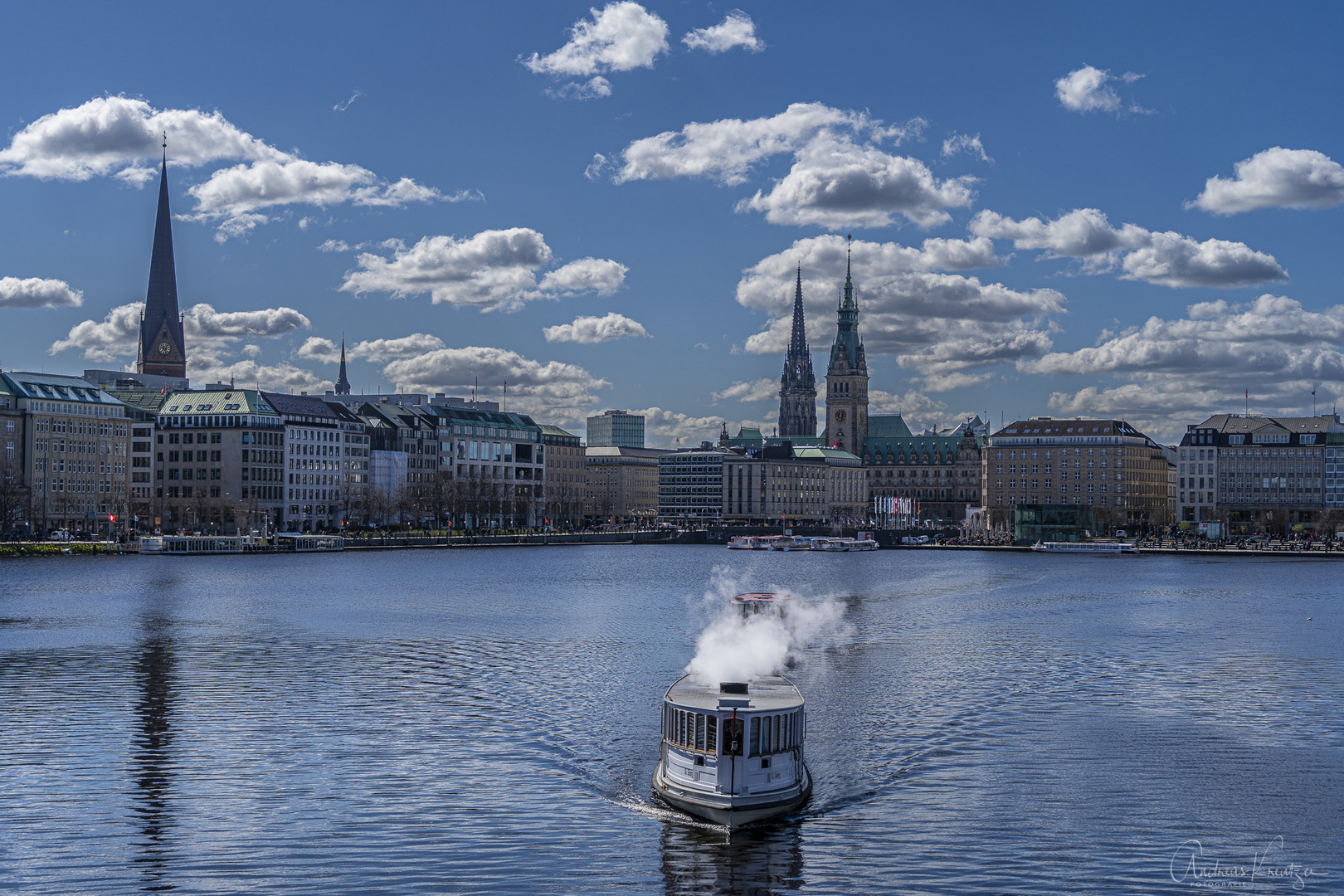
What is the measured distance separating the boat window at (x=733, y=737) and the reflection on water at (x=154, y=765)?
13.5 metres

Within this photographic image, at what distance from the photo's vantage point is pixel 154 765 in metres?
42.5

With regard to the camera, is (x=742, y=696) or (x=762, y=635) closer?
(x=742, y=696)

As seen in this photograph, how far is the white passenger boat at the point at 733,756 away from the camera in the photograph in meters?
35.8

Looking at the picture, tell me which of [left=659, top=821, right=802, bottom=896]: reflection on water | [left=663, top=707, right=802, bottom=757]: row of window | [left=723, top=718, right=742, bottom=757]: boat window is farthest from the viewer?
[left=663, top=707, right=802, bottom=757]: row of window

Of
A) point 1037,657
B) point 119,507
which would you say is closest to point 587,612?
point 1037,657

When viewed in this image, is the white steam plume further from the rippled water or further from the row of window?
the row of window

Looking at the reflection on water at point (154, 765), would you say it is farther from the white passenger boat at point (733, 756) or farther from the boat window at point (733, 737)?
the boat window at point (733, 737)

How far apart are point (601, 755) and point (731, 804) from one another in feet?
31.6

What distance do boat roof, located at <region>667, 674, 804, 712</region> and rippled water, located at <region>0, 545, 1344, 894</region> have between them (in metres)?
2.97

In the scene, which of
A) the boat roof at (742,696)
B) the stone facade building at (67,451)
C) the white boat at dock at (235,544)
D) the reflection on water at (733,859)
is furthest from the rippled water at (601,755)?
the stone facade building at (67,451)

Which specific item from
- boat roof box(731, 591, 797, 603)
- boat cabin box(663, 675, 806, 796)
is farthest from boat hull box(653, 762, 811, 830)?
boat roof box(731, 591, 797, 603)

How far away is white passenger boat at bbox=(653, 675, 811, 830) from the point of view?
35.8 metres

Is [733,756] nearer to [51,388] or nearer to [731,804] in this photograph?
[731,804]

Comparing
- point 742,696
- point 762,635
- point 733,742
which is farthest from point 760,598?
point 733,742
